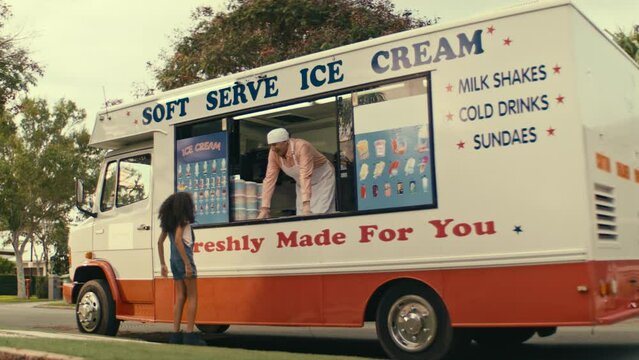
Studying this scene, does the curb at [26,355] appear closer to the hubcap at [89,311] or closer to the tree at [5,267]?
the hubcap at [89,311]

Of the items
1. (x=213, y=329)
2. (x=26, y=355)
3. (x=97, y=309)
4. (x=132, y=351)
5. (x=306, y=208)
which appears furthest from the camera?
(x=213, y=329)

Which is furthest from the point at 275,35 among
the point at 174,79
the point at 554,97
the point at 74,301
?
the point at 554,97

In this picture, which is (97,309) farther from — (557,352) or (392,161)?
(557,352)

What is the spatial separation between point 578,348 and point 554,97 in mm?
3614

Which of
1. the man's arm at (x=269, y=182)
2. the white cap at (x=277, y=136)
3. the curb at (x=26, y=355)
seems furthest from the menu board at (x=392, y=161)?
the curb at (x=26, y=355)

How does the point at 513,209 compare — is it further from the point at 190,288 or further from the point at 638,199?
the point at 190,288

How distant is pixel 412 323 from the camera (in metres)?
6.68

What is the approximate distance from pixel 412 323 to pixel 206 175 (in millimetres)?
3219

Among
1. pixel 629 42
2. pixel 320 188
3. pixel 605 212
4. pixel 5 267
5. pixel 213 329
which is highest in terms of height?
pixel 629 42

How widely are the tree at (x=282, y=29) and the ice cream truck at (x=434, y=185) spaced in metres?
9.32

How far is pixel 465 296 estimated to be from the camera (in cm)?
636

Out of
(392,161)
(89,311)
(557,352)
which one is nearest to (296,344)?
(89,311)

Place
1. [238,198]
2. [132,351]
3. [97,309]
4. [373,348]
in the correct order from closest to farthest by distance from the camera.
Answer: [132,351]
[238,198]
[373,348]
[97,309]

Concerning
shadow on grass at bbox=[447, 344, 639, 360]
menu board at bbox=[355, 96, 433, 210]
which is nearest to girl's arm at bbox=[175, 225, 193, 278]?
menu board at bbox=[355, 96, 433, 210]
